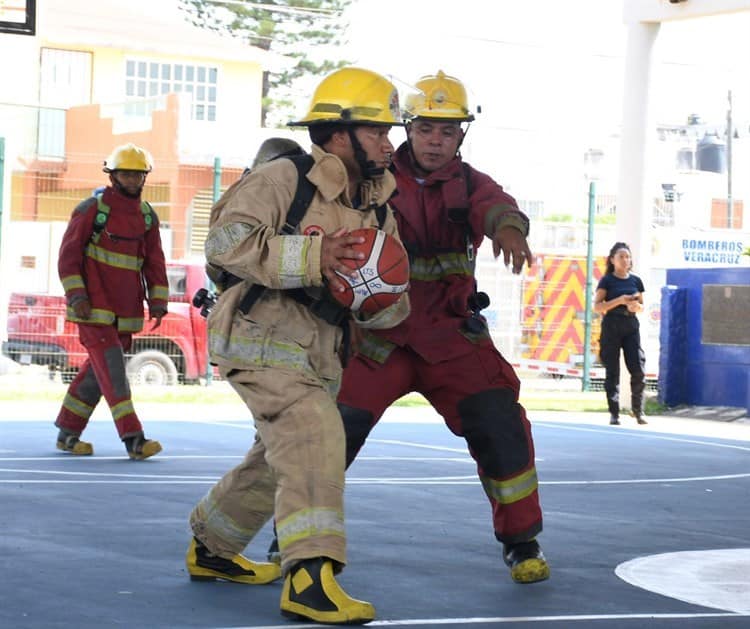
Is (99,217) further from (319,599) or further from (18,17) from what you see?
(319,599)

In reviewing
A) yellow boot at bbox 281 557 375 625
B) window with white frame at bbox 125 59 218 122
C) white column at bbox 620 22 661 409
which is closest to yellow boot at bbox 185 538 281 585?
yellow boot at bbox 281 557 375 625

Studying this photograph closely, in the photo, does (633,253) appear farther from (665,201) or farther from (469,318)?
(665,201)

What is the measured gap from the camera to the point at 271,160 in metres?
6.51

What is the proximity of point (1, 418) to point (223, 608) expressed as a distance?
398 inches

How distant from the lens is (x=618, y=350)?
1814 centimetres

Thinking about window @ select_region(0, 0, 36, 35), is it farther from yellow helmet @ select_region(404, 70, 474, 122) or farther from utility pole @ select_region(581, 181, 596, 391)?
utility pole @ select_region(581, 181, 596, 391)

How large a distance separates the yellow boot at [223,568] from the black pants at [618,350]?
1153cm

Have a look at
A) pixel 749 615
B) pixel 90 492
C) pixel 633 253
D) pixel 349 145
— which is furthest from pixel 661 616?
pixel 633 253

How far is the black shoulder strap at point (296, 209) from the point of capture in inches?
242

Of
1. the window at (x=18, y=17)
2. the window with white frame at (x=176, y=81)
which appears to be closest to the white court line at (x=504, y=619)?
the window at (x=18, y=17)

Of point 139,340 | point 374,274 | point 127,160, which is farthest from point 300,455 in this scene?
point 139,340

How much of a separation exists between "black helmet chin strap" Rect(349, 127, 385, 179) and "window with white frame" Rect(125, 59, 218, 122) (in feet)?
137

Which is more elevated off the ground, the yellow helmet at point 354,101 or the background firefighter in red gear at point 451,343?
the yellow helmet at point 354,101

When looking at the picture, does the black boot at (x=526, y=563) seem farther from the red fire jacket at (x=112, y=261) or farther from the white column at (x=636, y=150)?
the white column at (x=636, y=150)
